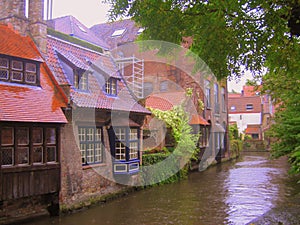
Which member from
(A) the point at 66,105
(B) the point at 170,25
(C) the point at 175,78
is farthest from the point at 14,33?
(C) the point at 175,78

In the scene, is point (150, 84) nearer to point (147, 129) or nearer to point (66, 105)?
point (147, 129)

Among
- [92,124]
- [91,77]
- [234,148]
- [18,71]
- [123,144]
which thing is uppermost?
[91,77]

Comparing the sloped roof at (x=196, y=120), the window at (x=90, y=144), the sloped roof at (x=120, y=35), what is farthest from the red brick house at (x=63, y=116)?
the sloped roof at (x=120, y=35)

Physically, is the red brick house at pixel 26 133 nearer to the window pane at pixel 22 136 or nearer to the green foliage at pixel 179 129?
the window pane at pixel 22 136

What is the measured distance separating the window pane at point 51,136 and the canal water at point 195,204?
2.80 m

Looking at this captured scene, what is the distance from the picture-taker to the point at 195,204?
48.5ft

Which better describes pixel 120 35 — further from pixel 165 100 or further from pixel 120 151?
pixel 120 151

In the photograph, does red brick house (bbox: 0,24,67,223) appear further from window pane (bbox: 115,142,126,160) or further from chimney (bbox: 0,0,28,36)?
window pane (bbox: 115,142,126,160)

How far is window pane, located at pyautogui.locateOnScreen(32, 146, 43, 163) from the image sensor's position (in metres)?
12.0

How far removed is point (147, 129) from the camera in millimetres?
22438

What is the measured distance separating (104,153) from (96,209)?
281 centimetres

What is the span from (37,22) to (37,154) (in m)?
5.76

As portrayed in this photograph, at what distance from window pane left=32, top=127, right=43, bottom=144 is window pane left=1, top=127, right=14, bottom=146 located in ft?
2.61

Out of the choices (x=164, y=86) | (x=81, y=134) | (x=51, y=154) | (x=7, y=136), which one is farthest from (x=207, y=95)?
(x=7, y=136)
